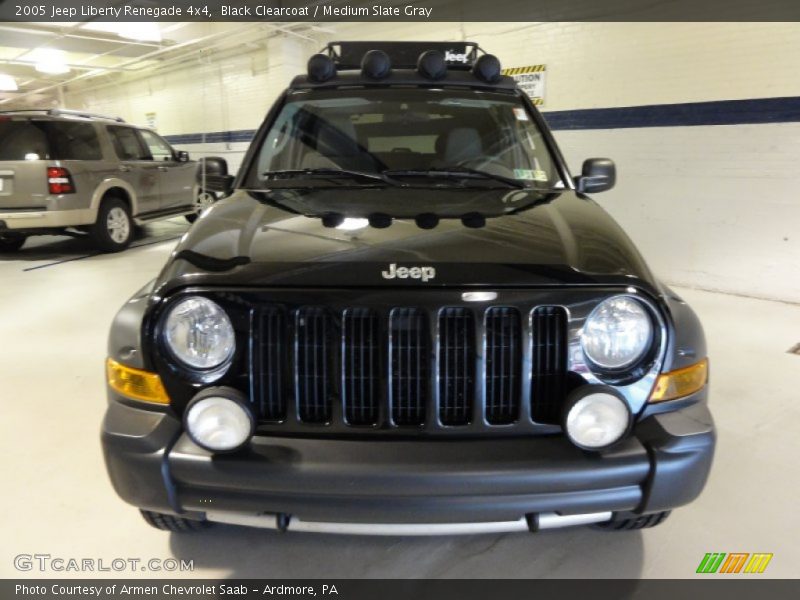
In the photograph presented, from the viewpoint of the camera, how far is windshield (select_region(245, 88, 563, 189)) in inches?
97.5

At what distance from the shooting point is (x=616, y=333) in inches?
63.4

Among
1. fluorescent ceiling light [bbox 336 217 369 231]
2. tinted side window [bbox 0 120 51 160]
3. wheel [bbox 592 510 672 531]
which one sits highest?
tinted side window [bbox 0 120 51 160]

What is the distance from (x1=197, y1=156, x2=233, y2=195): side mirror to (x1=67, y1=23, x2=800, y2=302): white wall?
489 centimetres

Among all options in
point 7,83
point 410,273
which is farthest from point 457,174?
point 7,83

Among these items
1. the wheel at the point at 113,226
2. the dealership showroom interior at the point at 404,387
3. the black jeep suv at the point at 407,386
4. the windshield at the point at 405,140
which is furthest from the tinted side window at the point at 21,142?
the black jeep suv at the point at 407,386

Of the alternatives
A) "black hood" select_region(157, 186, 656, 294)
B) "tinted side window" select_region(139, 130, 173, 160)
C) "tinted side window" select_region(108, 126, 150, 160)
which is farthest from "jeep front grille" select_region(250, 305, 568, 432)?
"tinted side window" select_region(139, 130, 173, 160)

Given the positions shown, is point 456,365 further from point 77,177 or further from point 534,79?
A: point 77,177

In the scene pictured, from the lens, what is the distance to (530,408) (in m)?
1.61

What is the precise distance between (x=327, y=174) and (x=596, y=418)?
1.52 metres

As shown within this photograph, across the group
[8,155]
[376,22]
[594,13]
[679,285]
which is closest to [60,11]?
[8,155]

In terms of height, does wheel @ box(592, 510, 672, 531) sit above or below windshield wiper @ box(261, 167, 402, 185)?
below

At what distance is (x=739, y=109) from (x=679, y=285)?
1861 mm

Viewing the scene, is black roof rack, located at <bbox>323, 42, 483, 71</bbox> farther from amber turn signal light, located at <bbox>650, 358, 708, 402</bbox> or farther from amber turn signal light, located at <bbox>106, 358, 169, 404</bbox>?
amber turn signal light, located at <bbox>106, 358, 169, 404</bbox>

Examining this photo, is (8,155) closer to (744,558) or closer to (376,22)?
(376,22)
